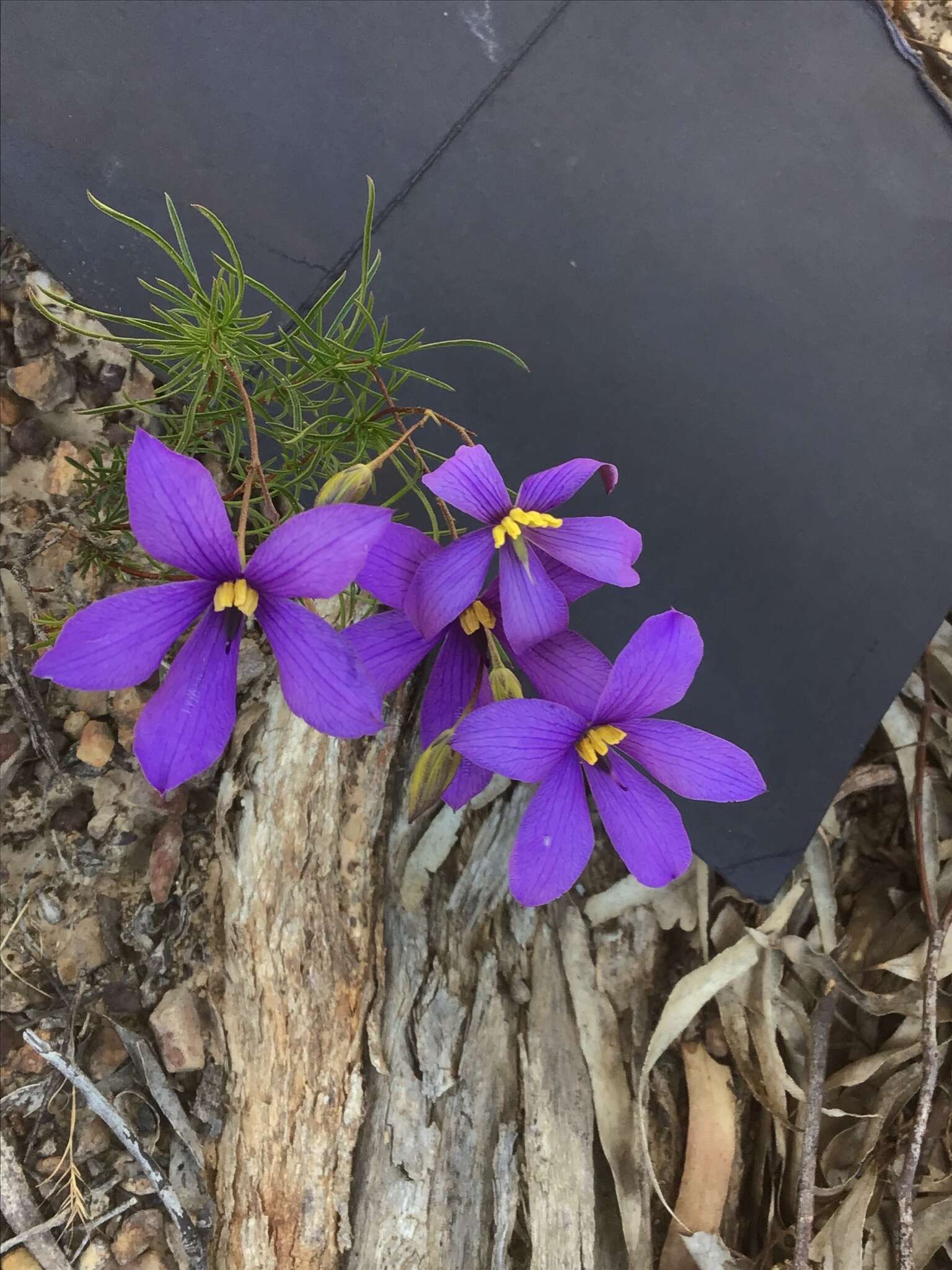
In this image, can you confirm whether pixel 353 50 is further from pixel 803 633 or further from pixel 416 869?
pixel 416 869

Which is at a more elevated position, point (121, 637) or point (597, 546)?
point (597, 546)

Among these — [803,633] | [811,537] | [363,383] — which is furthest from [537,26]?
[803,633]

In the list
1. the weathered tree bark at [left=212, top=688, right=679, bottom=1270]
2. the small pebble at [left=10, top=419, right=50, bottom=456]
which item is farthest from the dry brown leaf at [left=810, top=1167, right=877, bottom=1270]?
the small pebble at [left=10, top=419, right=50, bottom=456]

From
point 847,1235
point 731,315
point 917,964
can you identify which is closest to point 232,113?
point 731,315

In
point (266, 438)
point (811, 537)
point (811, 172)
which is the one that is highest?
point (811, 172)

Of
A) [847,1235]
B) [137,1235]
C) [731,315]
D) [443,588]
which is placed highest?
[731,315]

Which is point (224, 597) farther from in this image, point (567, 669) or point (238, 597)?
point (567, 669)

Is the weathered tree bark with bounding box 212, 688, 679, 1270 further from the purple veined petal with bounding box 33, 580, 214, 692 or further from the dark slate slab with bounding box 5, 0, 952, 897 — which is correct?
the purple veined petal with bounding box 33, 580, 214, 692
